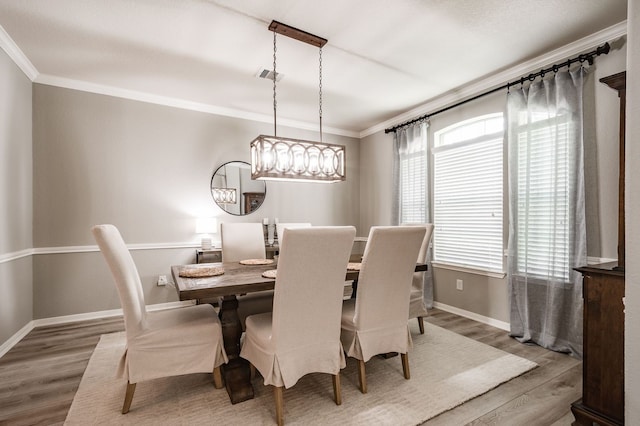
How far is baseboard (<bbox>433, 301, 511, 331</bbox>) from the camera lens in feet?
10.4

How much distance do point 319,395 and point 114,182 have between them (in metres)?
3.32

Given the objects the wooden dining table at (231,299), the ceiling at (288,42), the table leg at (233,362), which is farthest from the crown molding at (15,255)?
the table leg at (233,362)

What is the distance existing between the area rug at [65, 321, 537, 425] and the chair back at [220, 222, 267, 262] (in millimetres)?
1250

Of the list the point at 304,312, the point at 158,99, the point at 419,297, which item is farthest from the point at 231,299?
the point at 158,99

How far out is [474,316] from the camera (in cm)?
345

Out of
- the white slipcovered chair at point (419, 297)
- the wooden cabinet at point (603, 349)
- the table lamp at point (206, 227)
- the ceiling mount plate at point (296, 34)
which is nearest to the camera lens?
the wooden cabinet at point (603, 349)

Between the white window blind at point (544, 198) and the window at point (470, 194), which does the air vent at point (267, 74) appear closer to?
the window at point (470, 194)

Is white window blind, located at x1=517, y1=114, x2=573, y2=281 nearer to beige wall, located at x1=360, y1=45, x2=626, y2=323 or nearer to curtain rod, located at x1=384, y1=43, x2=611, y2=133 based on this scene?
beige wall, located at x1=360, y1=45, x2=626, y2=323

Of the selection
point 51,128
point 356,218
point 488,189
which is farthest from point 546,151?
point 51,128

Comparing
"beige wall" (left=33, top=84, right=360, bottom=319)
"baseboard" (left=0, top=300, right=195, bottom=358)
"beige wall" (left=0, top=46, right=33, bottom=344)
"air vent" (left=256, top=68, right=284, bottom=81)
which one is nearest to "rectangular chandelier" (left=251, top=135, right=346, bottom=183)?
"air vent" (left=256, top=68, right=284, bottom=81)

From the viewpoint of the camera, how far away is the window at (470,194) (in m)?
3.29

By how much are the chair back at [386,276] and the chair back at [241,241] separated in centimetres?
166

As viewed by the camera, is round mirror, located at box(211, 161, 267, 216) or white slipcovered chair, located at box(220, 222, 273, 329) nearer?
white slipcovered chair, located at box(220, 222, 273, 329)

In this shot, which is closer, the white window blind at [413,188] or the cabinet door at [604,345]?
the cabinet door at [604,345]
